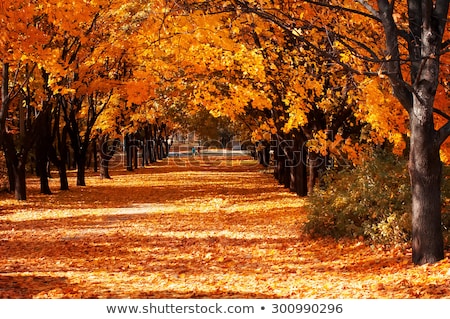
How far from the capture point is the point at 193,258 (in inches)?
488

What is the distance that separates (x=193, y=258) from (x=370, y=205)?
3.62 metres

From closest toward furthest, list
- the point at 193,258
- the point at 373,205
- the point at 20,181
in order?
1. the point at 193,258
2. the point at 373,205
3. the point at 20,181

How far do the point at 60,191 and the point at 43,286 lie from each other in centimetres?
2223

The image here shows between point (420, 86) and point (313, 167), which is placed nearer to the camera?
point (420, 86)

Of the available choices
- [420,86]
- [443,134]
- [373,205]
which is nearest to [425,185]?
[443,134]

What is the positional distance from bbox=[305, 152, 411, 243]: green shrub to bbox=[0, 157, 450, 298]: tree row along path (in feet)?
1.01

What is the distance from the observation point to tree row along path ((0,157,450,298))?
918cm

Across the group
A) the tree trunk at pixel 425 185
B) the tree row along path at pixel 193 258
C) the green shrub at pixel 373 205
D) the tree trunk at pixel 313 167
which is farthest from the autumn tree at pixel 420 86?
the tree trunk at pixel 313 167

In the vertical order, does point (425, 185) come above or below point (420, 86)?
below

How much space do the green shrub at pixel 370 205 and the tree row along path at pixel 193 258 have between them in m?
0.31

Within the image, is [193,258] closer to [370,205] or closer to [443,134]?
[370,205]

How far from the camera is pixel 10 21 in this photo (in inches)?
597

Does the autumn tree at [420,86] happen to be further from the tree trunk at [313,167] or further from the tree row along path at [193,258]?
the tree trunk at [313,167]
